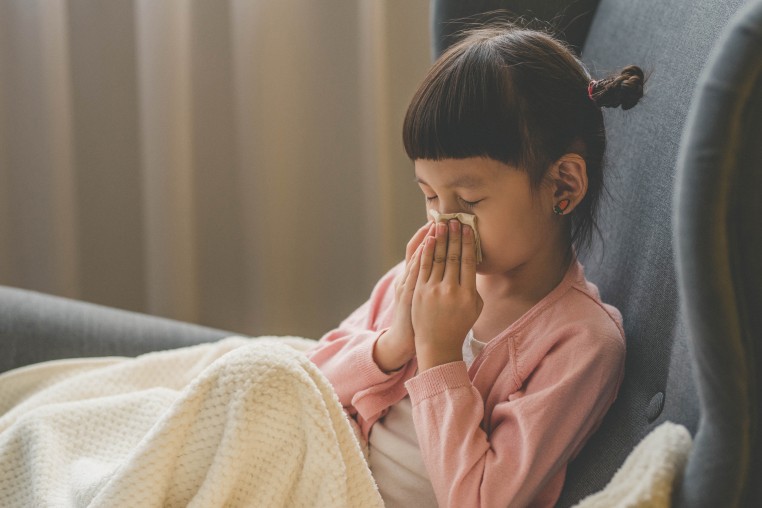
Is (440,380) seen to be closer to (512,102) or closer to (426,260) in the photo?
(426,260)

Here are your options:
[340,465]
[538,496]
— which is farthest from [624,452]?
[340,465]

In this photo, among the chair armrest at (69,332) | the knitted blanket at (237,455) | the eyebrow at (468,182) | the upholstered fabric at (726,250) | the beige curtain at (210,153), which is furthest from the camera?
the beige curtain at (210,153)

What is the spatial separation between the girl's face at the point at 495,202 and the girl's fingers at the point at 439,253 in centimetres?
2

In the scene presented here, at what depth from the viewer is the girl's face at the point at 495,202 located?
89 centimetres

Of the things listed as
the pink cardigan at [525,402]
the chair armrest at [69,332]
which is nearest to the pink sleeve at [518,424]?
the pink cardigan at [525,402]

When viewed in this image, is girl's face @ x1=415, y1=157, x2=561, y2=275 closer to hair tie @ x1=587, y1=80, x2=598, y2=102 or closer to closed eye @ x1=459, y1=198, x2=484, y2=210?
closed eye @ x1=459, y1=198, x2=484, y2=210

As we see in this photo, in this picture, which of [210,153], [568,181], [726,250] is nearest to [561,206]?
[568,181]

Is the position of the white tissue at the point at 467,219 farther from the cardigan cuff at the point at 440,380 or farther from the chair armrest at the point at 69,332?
the chair armrest at the point at 69,332

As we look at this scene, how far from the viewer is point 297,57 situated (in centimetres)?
188

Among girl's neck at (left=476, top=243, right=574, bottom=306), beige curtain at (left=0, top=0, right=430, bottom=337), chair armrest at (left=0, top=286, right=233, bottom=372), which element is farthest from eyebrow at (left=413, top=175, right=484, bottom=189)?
beige curtain at (left=0, top=0, right=430, bottom=337)

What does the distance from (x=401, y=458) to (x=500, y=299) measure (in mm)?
214

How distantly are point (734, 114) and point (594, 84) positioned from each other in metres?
0.35

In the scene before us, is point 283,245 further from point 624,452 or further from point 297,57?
point 624,452

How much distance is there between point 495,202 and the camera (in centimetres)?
89
